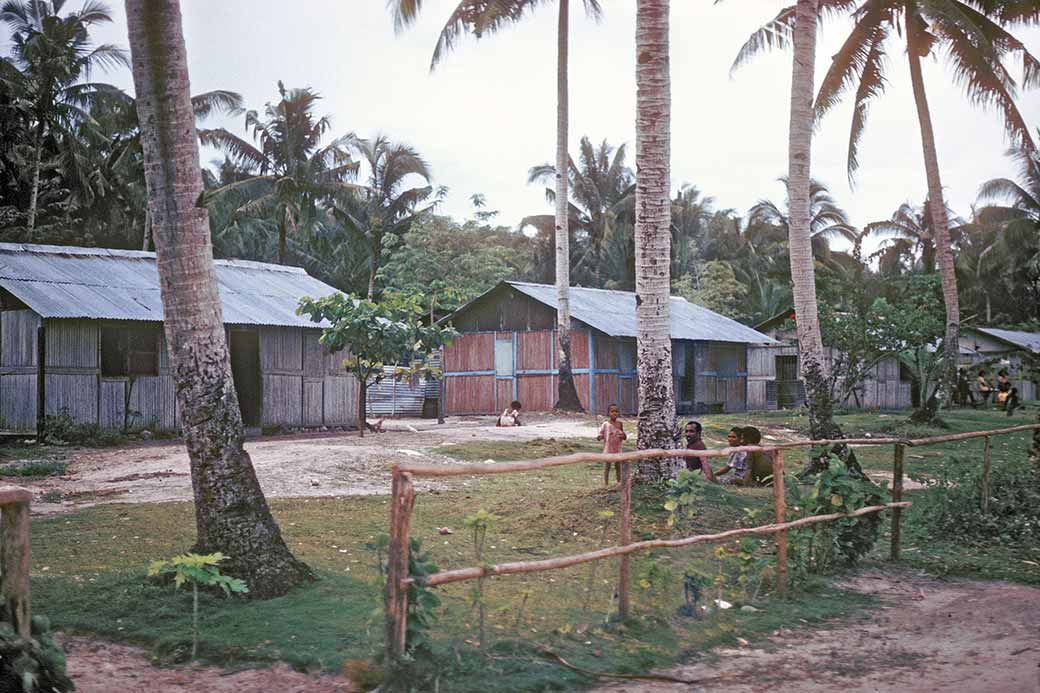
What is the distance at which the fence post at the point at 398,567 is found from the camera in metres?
4.67

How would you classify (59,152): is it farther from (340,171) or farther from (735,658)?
(735,658)

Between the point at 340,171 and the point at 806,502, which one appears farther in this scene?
the point at 340,171

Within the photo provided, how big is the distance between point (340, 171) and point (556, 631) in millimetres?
31017

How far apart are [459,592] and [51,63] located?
28.7m

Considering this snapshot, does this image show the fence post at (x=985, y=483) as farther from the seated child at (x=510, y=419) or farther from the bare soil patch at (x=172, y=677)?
the seated child at (x=510, y=419)

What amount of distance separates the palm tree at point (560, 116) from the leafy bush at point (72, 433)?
11937 mm

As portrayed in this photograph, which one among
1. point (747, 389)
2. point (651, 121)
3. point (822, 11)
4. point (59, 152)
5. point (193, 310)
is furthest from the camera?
point (747, 389)

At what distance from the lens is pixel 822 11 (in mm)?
19312

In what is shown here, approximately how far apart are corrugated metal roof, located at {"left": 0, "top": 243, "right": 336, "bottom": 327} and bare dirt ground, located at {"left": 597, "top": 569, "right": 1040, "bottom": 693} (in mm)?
13920

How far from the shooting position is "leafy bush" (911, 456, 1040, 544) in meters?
10.3

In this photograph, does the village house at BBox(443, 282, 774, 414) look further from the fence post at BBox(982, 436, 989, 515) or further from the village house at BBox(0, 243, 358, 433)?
the fence post at BBox(982, 436, 989, 515)

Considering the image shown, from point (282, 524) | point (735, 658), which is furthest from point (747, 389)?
point (735, 658)

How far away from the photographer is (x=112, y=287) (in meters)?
19.8

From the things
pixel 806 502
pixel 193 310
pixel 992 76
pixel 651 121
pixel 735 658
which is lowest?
pixel 735 658
